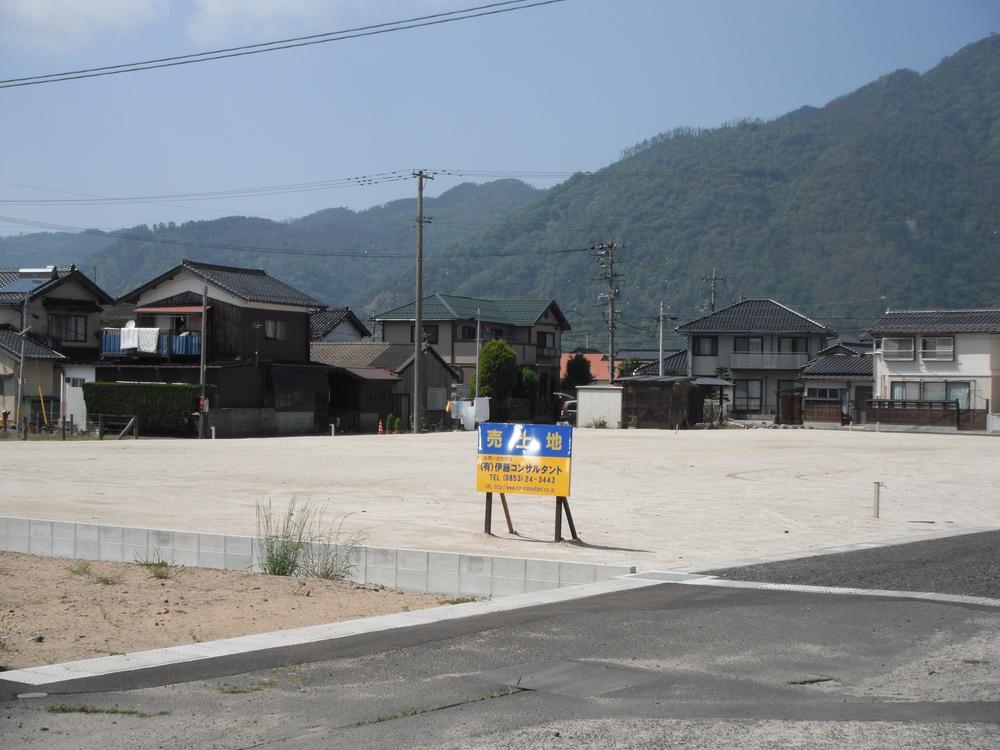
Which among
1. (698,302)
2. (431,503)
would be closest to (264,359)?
(431,503)

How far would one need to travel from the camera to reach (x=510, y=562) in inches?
424

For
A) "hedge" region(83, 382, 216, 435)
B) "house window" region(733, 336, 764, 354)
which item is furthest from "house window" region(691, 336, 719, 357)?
"hedge" region(83, 382, 216, 435)

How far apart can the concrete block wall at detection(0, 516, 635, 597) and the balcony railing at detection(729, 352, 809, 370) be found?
186ft

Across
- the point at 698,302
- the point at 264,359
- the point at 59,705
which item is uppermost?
the point at 698,302

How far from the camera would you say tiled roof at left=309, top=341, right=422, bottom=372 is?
5769cm

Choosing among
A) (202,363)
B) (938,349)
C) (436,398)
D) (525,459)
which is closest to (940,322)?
(938,349)

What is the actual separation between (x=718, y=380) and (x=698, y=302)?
70.7 metres

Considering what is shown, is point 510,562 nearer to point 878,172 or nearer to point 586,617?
point 586,617

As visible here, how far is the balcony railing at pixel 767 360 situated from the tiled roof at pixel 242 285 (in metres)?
28.1

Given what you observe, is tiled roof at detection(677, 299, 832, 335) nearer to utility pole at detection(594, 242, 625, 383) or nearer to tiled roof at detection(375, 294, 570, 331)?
utility pole at detection(594, 242, 625, 383)

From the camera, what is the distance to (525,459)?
13.9 meters

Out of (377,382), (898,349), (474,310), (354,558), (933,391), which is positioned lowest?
(354,558)

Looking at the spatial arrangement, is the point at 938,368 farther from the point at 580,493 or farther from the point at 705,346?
the point at 580,493

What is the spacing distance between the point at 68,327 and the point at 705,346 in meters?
37.5
